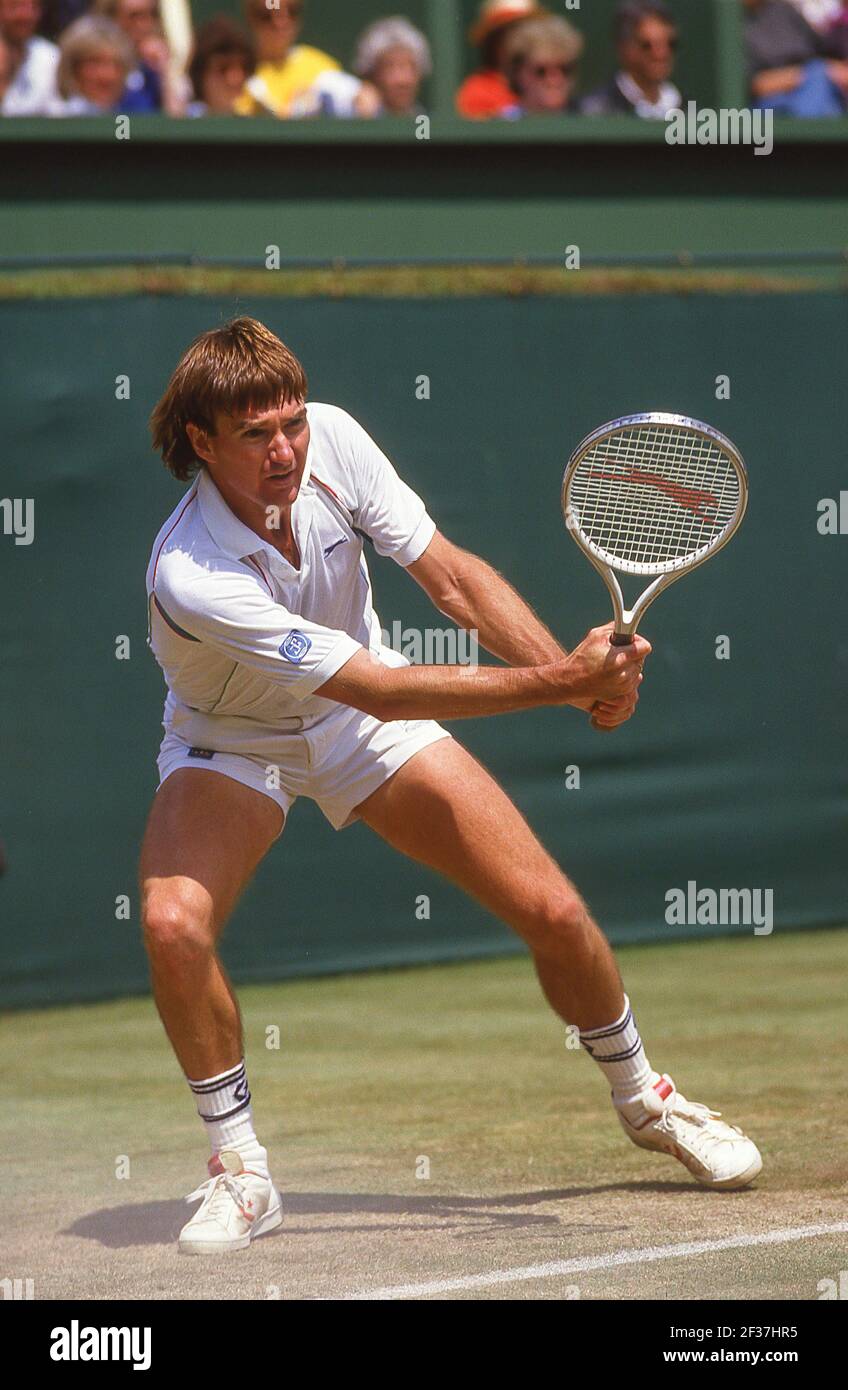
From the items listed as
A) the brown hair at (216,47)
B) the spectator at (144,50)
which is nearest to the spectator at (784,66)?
the brown hair at (216,47)

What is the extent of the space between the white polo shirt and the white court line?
3.64 ft

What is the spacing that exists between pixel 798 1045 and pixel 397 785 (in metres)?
1.99

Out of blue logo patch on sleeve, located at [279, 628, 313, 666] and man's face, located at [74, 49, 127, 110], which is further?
man's face, located at [74, 49, 127, 110]

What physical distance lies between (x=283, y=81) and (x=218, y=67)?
297 mm

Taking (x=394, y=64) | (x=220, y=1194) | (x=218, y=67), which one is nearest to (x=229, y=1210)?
(x=220, y=1194)

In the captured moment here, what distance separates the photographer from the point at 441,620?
681cm

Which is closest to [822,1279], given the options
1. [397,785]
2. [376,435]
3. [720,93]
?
[397,785]

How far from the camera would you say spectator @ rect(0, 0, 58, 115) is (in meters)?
8.10

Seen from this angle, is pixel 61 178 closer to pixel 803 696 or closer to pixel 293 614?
pixel 803 696

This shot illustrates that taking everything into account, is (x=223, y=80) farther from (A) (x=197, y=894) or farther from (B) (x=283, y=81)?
(A) (x=197, y=894)

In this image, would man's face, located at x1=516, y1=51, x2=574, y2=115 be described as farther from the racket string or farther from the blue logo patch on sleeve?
the blue logo patch on sleeve

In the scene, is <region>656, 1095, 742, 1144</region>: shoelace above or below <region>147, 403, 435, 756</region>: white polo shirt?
below

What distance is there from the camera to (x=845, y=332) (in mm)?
7387

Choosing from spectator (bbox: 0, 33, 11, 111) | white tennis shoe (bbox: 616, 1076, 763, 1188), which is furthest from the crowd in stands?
white tennis shoe (bbox: 616, 1076, 763, 1188)
